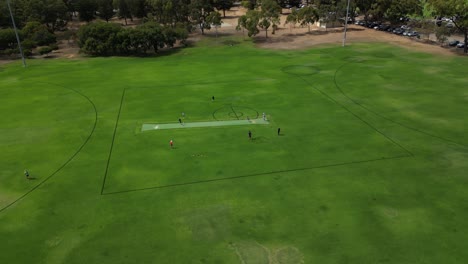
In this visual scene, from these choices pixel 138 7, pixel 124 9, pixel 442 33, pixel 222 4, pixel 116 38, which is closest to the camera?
pixel 442 33

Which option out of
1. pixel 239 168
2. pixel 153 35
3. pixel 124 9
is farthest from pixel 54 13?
pixel 239 168

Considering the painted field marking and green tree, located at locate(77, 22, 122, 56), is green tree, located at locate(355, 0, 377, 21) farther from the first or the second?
the painted field marking

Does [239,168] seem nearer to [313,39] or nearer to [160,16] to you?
[313,39]

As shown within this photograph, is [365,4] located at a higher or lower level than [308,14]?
higher

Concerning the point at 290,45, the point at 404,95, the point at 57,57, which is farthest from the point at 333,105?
the point at 57,57

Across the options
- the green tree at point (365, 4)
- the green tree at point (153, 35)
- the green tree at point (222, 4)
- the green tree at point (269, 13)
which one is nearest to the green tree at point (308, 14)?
the green tree at point (269, 13)

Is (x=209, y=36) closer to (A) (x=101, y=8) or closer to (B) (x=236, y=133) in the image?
(A) (x=101, y=8)
